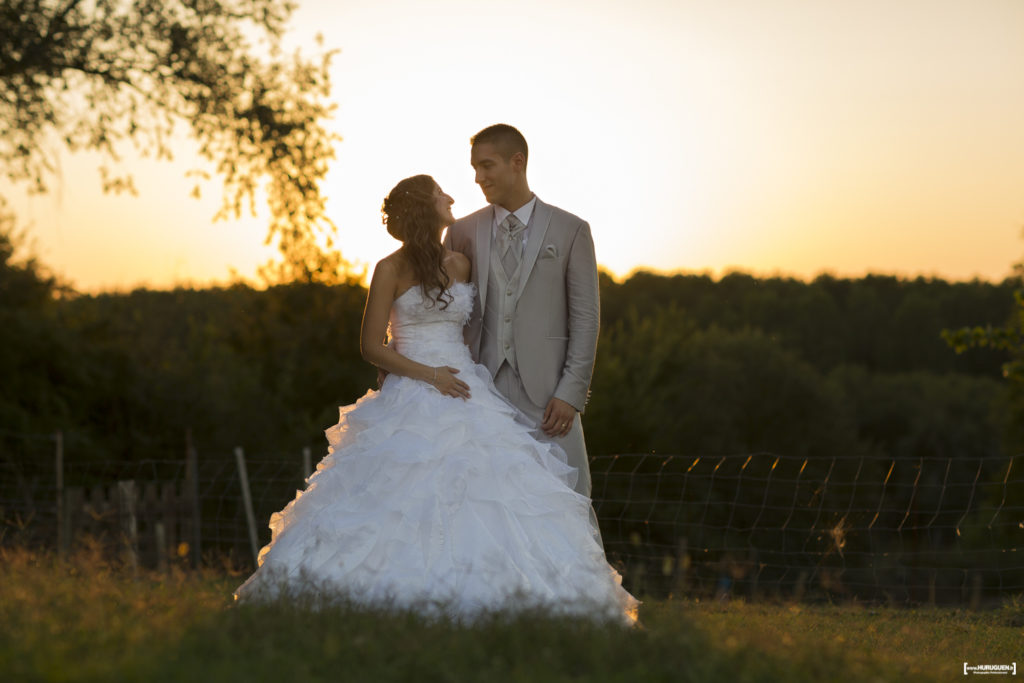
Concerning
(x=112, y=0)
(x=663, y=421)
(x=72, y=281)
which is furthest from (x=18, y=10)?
(x=663, y=421)

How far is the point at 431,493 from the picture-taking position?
4.90 meters

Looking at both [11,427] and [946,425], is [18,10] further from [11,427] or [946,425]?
[946,425]

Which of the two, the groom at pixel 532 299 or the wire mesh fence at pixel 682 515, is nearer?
the groom at pixel 532 299

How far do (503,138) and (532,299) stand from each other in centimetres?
88

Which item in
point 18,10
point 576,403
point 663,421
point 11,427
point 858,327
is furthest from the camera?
point 858,327

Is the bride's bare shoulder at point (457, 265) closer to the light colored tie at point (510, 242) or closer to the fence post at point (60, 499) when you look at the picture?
the light colored tie at point (510, 242)

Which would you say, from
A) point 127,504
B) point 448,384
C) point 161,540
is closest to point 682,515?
point 161,540

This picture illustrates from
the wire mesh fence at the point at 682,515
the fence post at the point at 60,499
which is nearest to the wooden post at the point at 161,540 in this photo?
the wire mesh fence at the point at 682,515

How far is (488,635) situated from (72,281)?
19.5 m

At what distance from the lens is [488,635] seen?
4.11 m

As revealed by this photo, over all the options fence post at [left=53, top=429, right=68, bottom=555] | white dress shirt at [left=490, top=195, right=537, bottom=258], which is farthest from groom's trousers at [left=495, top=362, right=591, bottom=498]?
fence post at [left=53, top=429, right=68, bottom=555]

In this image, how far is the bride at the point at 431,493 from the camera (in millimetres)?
4672

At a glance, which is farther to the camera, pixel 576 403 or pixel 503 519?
pixel 576 403

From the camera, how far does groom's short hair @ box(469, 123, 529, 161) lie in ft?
18.7
